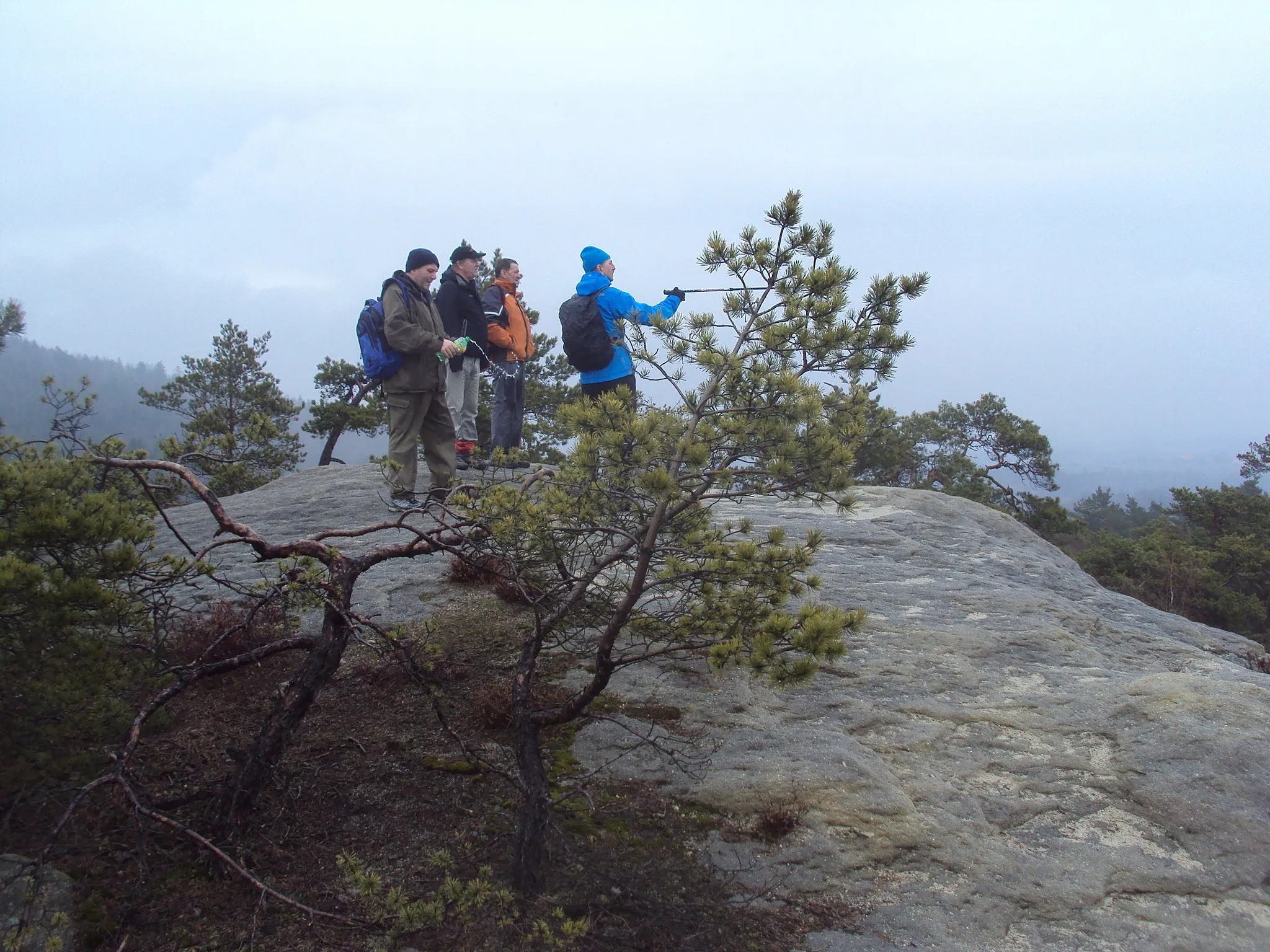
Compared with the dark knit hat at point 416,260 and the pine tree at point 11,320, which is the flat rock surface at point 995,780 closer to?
the dark knit hat at point 416,260

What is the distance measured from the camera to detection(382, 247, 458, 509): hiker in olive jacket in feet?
22.5

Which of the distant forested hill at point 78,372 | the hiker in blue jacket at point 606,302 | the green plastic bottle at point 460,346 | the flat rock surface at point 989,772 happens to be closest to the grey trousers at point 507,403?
the green plastic bottle at point 460,346

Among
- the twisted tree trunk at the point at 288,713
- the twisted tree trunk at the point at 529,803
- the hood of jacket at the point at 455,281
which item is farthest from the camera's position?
the hood of jacket at the point at 455,281

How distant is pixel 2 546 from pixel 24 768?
2.66 ft

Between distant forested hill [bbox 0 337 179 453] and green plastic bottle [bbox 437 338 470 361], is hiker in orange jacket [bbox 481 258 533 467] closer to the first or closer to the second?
green plastic bottle [bbox 437 338 470 361]

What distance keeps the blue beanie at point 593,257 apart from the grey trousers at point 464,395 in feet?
7.87

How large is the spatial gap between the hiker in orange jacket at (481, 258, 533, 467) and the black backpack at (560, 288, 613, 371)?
174cm

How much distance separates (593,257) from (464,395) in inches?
116

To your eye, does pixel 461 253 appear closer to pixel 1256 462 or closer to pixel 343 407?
pixel 343 407

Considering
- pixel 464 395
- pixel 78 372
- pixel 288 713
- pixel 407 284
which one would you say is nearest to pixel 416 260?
pixel 407 284

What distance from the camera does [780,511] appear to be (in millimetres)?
8234

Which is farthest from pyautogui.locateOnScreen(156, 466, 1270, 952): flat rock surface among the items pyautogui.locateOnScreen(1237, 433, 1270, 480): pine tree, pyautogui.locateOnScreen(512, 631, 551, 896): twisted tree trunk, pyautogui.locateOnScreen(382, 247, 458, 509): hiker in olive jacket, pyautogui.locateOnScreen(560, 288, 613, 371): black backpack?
pyautogui.locateOnScreen(1237, 433, 1270, 480): pine tree

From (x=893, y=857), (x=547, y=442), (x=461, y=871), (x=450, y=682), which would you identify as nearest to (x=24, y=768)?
(x=461, y=871)

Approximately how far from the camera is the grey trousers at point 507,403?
28.4 ft
